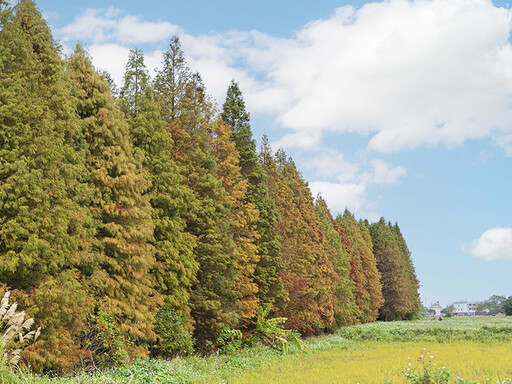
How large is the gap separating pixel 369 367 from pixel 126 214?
11857mm

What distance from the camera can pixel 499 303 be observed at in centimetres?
15888

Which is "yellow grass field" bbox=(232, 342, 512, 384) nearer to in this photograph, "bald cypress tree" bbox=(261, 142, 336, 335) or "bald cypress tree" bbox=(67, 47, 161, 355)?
"bald cypress tree" bbox=(67, 47, 161, 355)

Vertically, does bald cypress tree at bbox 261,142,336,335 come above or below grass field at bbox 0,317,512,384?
above

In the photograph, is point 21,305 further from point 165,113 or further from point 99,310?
point 165,113

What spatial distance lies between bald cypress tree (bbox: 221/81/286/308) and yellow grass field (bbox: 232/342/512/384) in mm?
5193

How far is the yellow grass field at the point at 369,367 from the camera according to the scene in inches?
656

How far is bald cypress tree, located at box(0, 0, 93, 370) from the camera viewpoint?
1327cm

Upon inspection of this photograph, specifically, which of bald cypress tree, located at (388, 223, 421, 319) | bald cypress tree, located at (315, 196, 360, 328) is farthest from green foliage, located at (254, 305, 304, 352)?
bald cypress tree, located at (388, 223, 421, 319)

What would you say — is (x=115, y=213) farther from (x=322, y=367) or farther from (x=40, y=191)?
(x=322, y=367)

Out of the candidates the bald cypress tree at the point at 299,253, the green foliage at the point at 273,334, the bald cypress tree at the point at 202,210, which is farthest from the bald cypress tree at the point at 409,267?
the bald cypress tree at the point at 202,210

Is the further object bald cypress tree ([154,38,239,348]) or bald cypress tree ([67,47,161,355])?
bald cypress tree ([154,38,239,348])

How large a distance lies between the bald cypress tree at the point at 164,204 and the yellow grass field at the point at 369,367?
4.88 metres

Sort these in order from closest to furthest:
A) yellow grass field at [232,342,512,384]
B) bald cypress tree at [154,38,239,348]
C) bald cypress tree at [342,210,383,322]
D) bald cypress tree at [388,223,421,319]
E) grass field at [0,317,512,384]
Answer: grass field at [0,317,512,384] → yellow grass field at [232,342,512,384] → bald cypress tree at [154,38,239,348] → bald cypress tree at [342,210,383,322] → bald cypress tree at [388,223,421,319]

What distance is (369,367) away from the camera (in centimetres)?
2002
